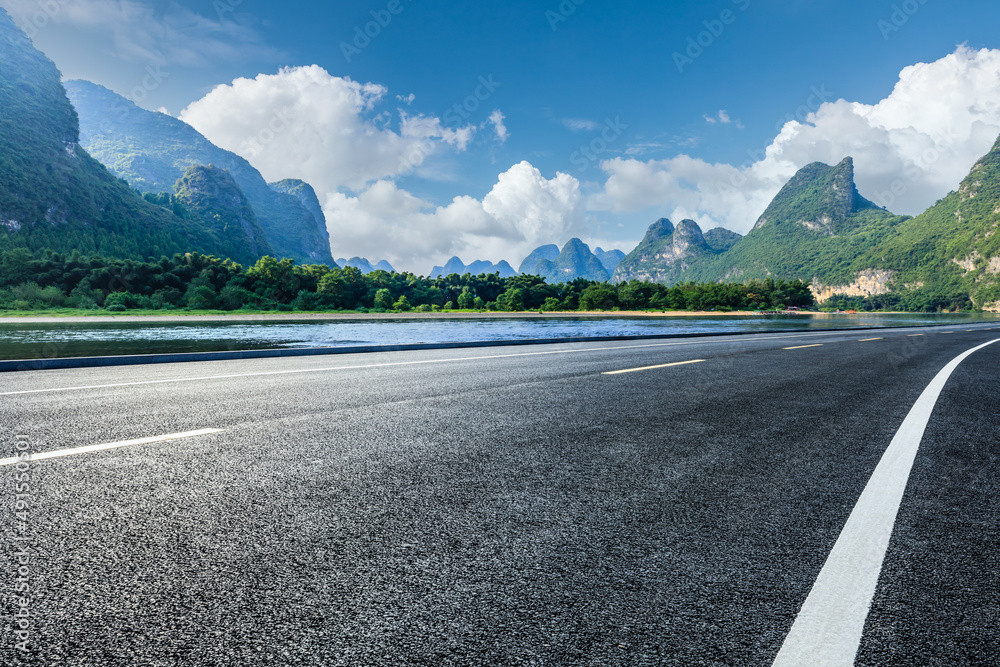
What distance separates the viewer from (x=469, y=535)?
8.92 feet

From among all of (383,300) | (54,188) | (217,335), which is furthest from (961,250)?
(54,188)

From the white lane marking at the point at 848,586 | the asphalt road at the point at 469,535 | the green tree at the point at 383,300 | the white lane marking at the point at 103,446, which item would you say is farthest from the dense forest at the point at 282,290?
the white lane marking at the point at 848,586

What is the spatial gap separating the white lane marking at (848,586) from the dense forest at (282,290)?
82292mm

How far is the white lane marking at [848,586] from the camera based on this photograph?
180 centimetres

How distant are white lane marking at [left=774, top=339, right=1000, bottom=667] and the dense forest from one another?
82.3m

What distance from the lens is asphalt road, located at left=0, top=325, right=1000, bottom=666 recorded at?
1.84 metres

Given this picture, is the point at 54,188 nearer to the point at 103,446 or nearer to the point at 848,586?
the point at 103,446

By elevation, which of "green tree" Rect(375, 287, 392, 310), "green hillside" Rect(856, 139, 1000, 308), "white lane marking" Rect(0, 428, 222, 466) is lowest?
"white lane marking" Rect(0, 428, 222, 466)

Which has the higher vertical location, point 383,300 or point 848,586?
point 383,300

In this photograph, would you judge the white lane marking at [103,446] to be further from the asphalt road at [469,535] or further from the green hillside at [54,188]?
the green hillside at [54,188]

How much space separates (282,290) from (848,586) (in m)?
101

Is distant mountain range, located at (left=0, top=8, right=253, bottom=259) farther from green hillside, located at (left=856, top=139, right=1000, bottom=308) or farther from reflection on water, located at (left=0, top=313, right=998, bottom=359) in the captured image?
green hillside, located at (left=856, top=139, right=1000, bottom=308)

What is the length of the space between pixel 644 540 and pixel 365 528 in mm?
1438

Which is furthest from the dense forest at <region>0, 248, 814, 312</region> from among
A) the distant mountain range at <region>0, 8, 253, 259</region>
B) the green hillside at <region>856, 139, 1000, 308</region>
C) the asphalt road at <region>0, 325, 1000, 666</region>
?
the asphalt road at <region>0, 325, 1000, 666</region>
